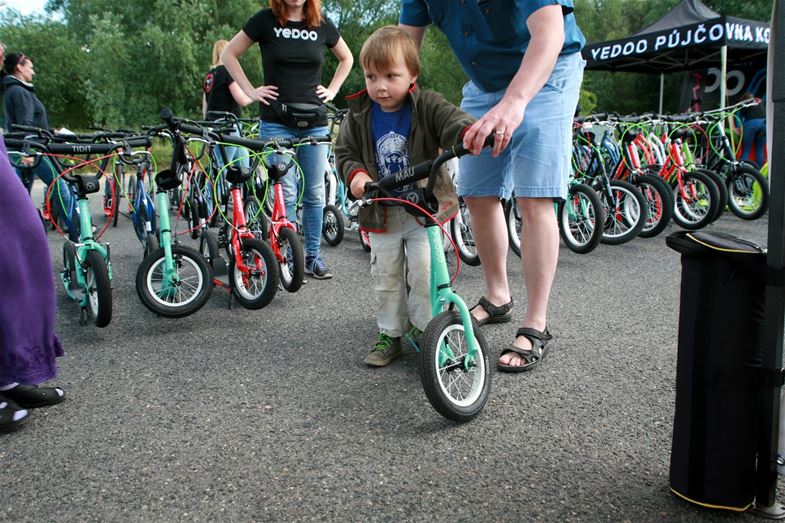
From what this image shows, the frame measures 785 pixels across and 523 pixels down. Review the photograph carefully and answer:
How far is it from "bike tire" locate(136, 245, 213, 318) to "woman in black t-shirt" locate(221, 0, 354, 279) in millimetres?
1087

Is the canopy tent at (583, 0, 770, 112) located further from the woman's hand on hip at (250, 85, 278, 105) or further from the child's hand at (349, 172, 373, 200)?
the child's hand at (349, 172, 373, 200)

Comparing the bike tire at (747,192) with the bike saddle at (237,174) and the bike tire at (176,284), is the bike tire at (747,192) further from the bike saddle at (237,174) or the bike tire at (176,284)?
the bike tire at (176,284)

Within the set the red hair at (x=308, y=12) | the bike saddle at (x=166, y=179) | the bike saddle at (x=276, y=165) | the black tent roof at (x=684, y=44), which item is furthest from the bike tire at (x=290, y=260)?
the black tent roof at (x=684, y=44)

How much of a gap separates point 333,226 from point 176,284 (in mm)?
2665

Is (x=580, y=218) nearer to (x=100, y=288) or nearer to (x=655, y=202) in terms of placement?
(x=655, y=202)

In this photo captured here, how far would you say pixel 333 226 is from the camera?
6.37 meters

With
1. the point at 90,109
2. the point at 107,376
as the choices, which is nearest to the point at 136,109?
the point at 90,109

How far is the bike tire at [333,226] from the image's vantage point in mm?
6286

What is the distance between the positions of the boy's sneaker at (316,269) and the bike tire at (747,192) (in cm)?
496

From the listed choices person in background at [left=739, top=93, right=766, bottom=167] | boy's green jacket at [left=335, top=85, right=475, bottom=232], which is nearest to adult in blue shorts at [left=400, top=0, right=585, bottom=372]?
boy's green jacket at [left=335, top=85, right=475, bottom=232]

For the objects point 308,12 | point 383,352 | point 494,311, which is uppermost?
point 308,12

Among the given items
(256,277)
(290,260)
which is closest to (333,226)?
(290,260)

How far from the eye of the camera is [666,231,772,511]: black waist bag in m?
1.76

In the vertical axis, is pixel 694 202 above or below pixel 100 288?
above
